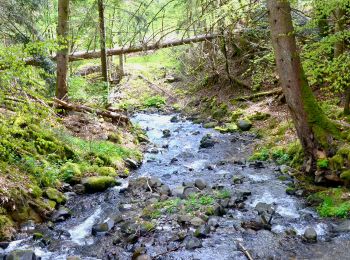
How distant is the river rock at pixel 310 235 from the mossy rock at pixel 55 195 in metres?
4.63

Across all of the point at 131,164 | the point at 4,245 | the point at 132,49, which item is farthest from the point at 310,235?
the point at 132,49

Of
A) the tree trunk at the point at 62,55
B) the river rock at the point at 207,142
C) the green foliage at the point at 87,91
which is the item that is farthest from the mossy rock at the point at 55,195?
the green foliage at the point at 87,91

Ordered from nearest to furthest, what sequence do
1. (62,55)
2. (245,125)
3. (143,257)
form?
(143,257)
(62,55)
(245,125)

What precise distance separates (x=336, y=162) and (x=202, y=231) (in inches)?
124

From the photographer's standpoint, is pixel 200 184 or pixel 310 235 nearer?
pixel 310 235

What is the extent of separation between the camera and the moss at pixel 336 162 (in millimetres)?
7083

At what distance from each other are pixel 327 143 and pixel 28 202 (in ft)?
19.2

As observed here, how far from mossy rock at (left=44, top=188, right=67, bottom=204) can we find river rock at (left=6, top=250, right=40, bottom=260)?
2.19 meters

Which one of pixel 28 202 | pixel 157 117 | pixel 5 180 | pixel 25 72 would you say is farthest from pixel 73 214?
pixel 157 117

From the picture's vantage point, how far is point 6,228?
19.6 feet

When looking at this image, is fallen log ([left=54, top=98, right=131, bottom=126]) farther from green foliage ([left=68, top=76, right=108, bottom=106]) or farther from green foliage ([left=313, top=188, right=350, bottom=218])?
green foliage ([left=313, top=188, right=350, bottom=218])

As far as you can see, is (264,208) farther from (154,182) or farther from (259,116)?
(259,116)

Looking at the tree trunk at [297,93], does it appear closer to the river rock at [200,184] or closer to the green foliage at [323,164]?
the green foliage at [323,164]

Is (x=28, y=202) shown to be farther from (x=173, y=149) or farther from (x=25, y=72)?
(x=173, y=149)
